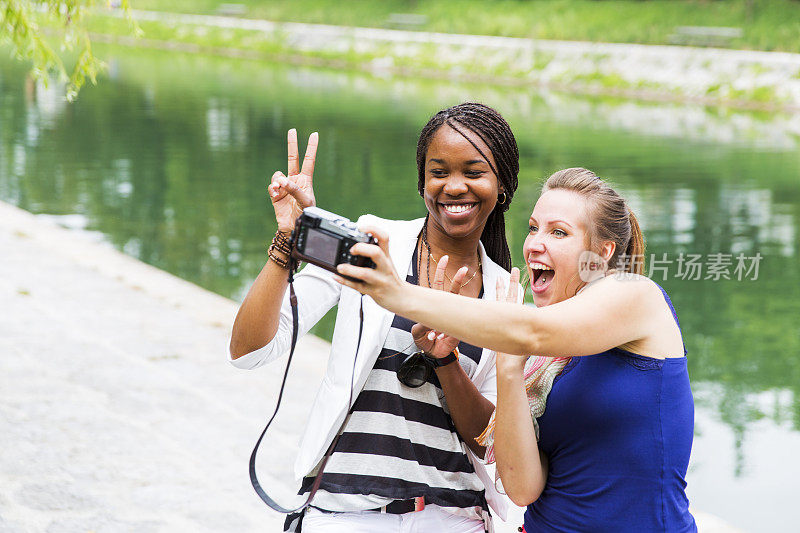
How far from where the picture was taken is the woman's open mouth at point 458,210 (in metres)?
2.53

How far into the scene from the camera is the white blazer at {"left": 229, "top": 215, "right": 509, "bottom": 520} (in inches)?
95.6

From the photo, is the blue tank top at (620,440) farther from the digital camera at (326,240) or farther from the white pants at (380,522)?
the digital camera at (326,240)

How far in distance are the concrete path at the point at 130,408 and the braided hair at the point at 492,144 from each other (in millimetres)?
1765

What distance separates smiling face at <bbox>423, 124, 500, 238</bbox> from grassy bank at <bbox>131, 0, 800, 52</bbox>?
26.6 metres

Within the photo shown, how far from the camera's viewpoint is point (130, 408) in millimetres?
5203

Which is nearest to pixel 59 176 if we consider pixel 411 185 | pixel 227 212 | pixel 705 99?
pixel 227 212

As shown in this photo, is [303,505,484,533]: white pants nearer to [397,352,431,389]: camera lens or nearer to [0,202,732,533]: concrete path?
[397,352,431,389]: camera lens

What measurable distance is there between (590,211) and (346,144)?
1567 cm

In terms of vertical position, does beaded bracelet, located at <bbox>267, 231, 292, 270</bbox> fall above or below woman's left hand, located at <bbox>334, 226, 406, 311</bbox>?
below

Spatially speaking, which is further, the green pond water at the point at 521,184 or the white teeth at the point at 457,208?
the green pond water at the point at 521,184

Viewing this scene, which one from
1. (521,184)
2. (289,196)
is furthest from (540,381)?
(521,184)

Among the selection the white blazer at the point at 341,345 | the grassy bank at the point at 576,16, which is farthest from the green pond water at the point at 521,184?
the grassy bank at the point at 576,16
